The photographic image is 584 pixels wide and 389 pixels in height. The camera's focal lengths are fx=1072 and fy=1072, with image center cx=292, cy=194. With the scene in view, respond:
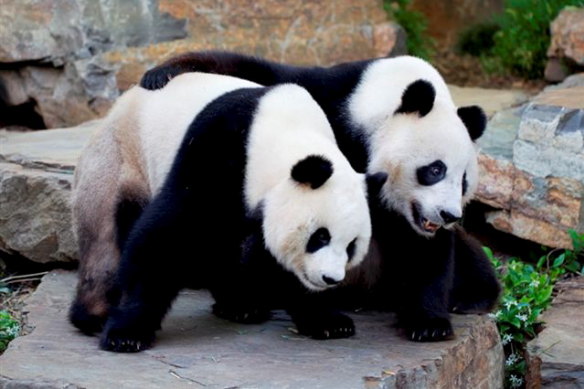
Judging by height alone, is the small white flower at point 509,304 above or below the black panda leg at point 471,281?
below

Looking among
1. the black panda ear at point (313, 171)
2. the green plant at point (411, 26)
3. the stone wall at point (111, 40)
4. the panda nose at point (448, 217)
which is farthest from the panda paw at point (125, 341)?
the green plant at point (411, 26)

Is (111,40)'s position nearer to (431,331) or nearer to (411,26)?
(411,26)

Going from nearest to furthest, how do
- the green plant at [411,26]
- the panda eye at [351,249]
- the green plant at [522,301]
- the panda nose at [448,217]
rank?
the panda eye at [351,249] → the panda nose at [448,217] → the green plant at [522,301] → the green plant at [411,26]

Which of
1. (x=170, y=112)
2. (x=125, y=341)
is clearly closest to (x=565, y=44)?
(x=170, y=112)

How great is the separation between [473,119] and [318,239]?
1.12 meters

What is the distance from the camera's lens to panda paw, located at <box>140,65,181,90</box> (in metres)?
5.41

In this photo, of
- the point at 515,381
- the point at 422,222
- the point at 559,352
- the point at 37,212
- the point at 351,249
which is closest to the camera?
the point at 351,249

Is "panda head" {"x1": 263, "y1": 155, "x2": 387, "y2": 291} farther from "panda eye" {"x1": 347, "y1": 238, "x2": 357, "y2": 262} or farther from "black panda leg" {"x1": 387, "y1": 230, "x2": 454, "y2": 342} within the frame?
"black panda leg" {"x1": 387, "y1": 230, "x2": 454, "y2": 342}

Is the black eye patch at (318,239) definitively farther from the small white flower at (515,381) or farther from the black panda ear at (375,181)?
the small white flower at (515,381)

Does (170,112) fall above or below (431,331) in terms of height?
above

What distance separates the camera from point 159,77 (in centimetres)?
→ 545

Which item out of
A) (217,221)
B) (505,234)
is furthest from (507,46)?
(217,221)

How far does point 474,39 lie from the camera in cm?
1134

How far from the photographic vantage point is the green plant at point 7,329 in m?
5.44
